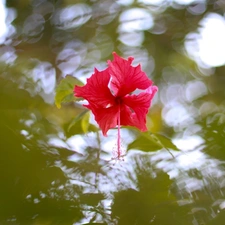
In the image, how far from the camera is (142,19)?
A: 1146 mm

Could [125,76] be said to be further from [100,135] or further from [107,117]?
[100,135]

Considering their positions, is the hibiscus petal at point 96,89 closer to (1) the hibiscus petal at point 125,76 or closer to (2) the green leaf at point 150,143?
(1) the hibiscus petal at point 125,76

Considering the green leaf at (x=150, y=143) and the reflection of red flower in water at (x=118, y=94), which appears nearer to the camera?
the reflection of red flower in water at (x=118, y=94)

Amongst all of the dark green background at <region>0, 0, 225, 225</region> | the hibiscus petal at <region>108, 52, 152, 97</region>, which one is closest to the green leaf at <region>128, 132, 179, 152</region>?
the dark green background at <region>0, 0, 225, 225</region>

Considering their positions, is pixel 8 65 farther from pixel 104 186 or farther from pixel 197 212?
pixel 197 212

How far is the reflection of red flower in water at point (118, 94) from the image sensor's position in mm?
571

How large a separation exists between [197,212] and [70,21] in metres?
0.70

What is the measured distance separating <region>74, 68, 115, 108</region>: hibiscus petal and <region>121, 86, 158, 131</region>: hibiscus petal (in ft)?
0.09

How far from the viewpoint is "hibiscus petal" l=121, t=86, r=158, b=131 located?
597 mm

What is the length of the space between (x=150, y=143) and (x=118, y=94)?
118mm

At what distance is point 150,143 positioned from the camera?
682 mm

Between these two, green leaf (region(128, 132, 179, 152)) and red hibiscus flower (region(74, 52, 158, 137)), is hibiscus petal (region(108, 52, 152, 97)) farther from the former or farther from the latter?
green leaf (region(128, 132, 179, 152))

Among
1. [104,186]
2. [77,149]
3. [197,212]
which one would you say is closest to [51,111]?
[77,149]

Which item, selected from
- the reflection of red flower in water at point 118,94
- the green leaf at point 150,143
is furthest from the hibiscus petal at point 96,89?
the green leaf at point 150,143
